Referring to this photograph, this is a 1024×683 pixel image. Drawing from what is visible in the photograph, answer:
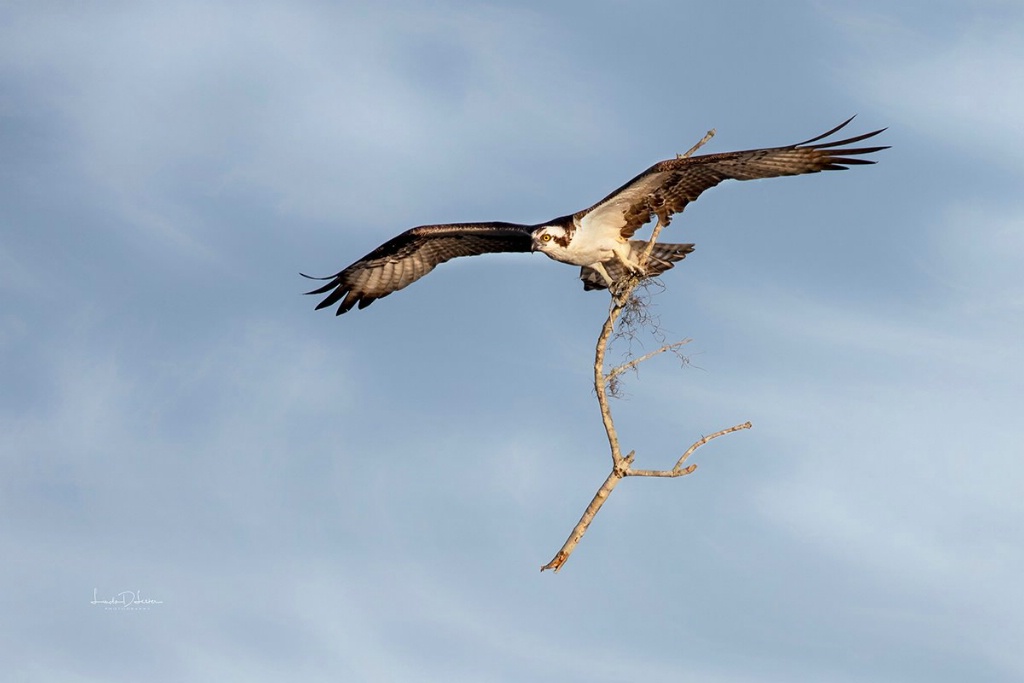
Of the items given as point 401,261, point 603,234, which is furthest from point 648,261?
point 401,261

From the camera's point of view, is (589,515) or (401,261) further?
(401,261)

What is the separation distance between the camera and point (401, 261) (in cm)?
1930

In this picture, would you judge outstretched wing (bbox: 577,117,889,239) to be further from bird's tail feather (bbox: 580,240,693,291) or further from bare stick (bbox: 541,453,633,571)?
bare stick (bbox: 541,453,633,571)

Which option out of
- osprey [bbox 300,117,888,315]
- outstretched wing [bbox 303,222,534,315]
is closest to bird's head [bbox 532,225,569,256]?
osprey [bbox 300,117,888,315]

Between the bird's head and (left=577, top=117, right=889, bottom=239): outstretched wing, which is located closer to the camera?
(left=577, top=117, right=889, bottom=239): outstretched wing

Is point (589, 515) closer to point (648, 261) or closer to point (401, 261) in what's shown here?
point (648, 261)

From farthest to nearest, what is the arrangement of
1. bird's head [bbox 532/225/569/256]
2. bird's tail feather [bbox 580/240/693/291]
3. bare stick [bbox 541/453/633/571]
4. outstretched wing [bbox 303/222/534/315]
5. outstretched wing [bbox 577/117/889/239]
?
1. outstretched wing [bbox 303/222/534/315]
2. bird's tail feather [bbox 580/240/693/291]
3. bird's head [bbox 532/225/569/256]
4. outstretched wing [bbox 577/117/889/239]
5. bare stick [bbox 541/453/633/571]

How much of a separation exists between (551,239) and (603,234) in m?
0.71

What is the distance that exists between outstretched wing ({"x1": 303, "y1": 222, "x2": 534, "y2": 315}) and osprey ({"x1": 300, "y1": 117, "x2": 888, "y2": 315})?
0.01 metres

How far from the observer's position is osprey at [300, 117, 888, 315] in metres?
15.2

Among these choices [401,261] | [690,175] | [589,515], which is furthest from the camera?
[401,261]

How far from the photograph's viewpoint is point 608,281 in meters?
17.4

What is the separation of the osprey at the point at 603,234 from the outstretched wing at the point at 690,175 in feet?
0.04

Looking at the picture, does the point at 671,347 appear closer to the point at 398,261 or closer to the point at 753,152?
the point at 753,152
